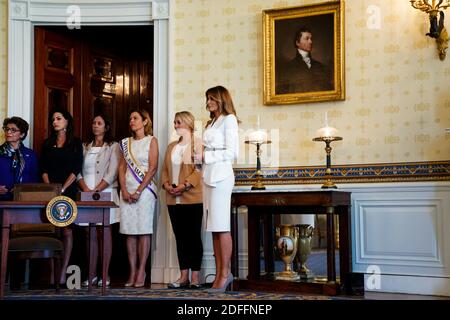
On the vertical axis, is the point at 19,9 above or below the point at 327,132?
above

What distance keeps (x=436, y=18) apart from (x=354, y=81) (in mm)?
878

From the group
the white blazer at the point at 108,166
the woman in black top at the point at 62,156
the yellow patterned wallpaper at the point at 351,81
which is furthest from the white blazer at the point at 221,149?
the woman in black top at the point at 62,156

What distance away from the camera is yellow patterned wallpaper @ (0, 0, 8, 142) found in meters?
7.41

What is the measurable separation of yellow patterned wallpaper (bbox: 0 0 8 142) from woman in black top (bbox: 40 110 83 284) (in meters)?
0.71

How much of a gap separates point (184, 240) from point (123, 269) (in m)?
2.15

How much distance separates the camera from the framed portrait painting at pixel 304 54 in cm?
666

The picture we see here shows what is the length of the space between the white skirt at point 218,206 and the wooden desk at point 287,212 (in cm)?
51

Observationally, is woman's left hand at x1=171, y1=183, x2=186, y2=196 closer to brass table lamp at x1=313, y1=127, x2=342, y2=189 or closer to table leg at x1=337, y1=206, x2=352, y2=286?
brass table lamp at x1=313, y1=127, x2=342, y2=189

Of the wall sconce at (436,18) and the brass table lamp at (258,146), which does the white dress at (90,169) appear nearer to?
the brass table lamp at (258,146)

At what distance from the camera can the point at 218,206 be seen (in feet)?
19.2

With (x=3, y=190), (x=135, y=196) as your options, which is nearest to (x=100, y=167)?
(x=135, y=196)

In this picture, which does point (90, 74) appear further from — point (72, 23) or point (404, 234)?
point (404, 234)

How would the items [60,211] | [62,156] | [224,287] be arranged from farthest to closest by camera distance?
[62,156] → [224,287] → [60,211]
